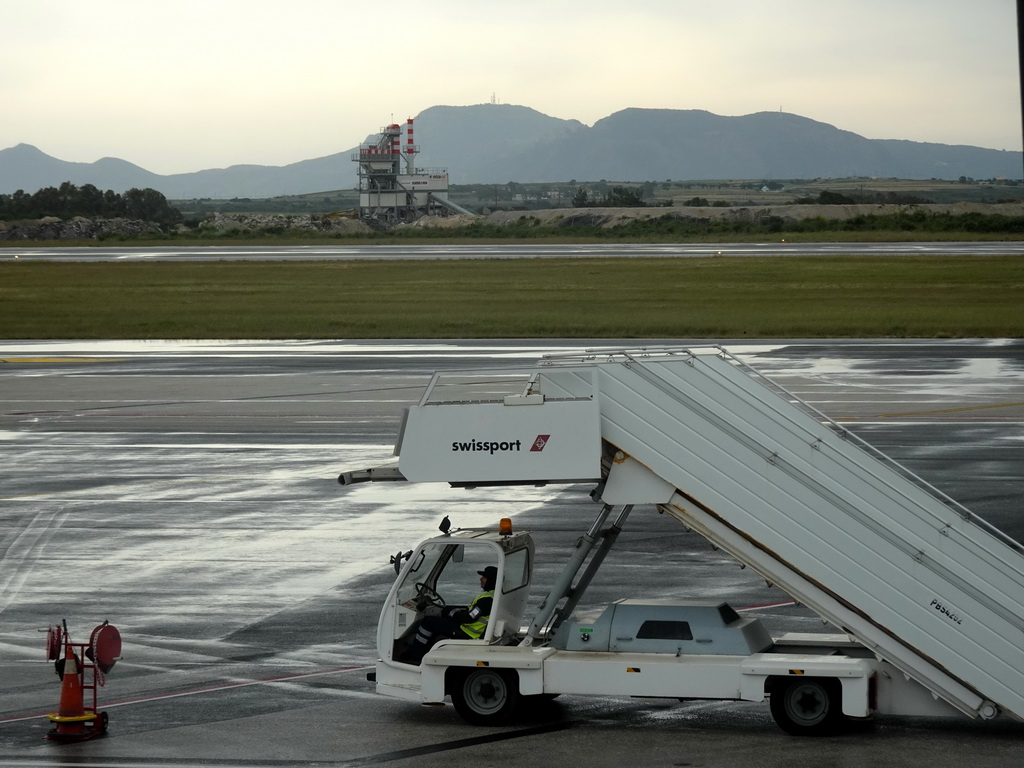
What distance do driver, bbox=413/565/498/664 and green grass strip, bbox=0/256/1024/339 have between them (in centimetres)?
3799

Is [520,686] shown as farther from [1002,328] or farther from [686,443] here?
[1002,328]

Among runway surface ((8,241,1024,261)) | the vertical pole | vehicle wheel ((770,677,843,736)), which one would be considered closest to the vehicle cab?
vehicle wheel ((770,677,843,736))

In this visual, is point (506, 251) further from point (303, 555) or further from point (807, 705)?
point (807, 705)

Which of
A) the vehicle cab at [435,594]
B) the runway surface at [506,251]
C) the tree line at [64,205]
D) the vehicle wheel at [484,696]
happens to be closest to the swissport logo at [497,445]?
the vehicle cab at [435,594]

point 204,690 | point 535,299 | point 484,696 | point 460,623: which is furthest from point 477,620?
point 535,299

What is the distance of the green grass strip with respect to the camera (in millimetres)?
55781

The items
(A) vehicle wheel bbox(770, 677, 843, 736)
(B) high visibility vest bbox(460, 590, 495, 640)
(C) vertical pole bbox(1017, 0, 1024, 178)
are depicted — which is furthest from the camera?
(C) vertical pole bbox(1017, 0, 1024, 178)

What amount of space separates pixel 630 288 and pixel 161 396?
123ft

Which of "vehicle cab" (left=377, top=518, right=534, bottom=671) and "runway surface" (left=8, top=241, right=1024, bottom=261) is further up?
"runway surface" (left=8, top=241, right=1024, bottom=261)

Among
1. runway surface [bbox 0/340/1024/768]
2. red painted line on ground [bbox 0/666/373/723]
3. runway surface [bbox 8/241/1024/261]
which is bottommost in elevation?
red painted line on ground [bbox 0/666/373/723]

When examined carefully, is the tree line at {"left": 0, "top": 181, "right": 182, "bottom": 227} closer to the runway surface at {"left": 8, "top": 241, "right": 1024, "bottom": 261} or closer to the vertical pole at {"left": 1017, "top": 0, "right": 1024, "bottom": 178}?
the runway surface at {"left": 8, "top": 241, "right": 1024, "bottom": 261}

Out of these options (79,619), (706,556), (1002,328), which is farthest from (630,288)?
(79,619)

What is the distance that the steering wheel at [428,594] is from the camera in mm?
13617

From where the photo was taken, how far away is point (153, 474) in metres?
27.9
